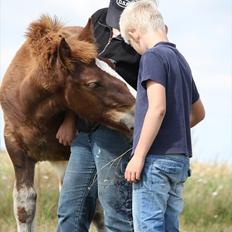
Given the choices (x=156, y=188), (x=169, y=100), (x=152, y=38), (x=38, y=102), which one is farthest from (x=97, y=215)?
(x=152, y=38)

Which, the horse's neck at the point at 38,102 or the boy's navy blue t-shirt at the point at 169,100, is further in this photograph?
the horse's neck at the point at 38,102

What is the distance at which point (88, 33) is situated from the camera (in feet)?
16.4

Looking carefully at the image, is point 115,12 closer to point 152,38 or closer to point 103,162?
point 152,38

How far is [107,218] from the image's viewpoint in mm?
4879

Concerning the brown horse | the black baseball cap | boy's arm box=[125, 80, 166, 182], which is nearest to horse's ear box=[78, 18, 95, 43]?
the brown horse

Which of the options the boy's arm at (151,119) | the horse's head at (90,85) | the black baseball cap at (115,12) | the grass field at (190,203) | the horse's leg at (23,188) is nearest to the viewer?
the boy's arm at (151,119)

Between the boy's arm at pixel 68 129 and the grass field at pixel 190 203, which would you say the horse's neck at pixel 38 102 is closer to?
the boy's arm at pixel 68 129

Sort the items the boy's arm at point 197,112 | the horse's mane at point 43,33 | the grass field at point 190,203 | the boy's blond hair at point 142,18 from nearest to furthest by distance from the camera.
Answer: the boy's blond hair at point 142,18 < the boy's arm at point 197,112 < the horse's mane at point 43,33 < the grass field at point 190,203

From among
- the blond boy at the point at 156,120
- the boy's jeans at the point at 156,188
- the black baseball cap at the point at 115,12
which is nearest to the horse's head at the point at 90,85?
the black baseball cap at the point at 115,12

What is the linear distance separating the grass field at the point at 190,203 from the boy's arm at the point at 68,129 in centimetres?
196

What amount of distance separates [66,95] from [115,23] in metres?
0.60

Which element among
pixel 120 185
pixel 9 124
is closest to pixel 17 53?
pixel 9 124

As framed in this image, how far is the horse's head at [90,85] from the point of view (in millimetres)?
4793

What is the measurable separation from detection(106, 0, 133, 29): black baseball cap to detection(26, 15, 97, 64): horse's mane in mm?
208
